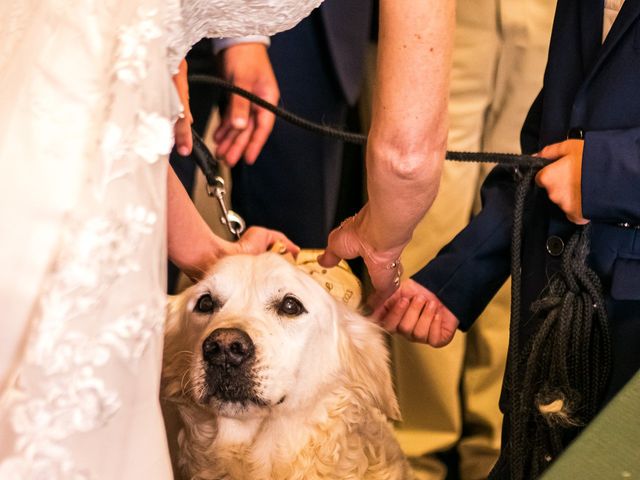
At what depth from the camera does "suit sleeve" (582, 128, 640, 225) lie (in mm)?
982

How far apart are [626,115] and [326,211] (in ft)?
2.92

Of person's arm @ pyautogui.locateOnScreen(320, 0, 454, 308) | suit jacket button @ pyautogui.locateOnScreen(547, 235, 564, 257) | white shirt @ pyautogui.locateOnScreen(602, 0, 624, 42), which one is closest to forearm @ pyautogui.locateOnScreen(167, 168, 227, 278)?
person's arm @ pyautogui.locateOnScreen(320, 0, 454, 308)

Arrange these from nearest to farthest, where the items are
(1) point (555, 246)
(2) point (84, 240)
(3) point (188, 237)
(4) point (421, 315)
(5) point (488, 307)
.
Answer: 1. (2) point (84, 240)
2. (1) point (555, 246)
3. (3) point (188, 237)
4. (4) point (421, 315)
5. (5) point (488, 307)

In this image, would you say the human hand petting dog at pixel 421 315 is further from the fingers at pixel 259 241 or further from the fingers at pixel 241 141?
the fingers at pixel 241 141

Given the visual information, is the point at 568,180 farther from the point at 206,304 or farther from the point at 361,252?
the point at 206,304

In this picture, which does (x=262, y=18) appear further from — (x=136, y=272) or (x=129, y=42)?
(x=136, y=272)

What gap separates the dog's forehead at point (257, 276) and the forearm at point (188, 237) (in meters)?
0.04

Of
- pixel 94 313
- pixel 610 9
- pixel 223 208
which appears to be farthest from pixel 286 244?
pixel 94 313

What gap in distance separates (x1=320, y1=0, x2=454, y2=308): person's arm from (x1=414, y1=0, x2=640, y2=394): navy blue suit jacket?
0.70 feet

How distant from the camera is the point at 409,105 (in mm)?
874

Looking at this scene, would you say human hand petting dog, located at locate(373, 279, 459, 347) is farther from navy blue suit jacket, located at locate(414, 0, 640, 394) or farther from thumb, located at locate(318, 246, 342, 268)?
thumb, located at locate(318, 246, 342, 268)

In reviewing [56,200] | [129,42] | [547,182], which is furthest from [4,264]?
[547,182]

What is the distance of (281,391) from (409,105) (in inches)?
18.3

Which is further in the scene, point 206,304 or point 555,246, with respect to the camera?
point 206,304
